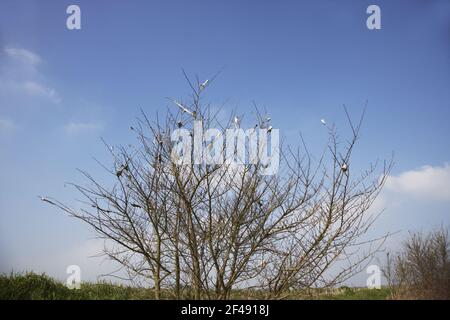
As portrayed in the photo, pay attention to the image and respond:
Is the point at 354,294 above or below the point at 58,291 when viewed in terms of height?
below

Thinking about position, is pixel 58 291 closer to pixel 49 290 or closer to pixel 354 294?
pixel 49 290

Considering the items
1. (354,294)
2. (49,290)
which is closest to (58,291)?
(49,290)

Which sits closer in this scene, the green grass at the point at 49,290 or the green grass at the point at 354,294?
the green grass at the point at 354,294

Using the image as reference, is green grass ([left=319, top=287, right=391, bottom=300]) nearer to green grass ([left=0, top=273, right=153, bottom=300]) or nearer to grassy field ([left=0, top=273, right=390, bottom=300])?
grassy field ([left=0, top=273, right=390, bottom=300])

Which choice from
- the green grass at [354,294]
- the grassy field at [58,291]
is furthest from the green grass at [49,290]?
the green grass at [354,294]

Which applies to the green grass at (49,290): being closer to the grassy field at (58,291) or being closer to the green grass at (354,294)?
the grassy field at (58,291)

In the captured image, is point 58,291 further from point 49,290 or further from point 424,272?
point 424,272

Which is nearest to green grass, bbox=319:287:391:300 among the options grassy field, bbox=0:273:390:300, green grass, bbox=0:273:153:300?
grassy field, bbox=0:273:390:300

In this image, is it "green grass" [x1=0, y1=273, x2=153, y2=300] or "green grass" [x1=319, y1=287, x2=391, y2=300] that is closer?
"green grass" [x1=319, y1=287, x2=391, y2=300]

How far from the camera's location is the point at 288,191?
16.4ft

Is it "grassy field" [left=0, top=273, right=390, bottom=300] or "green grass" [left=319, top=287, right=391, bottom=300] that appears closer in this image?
"green grass" [left=319, top=287, right=391, bottom=300]
